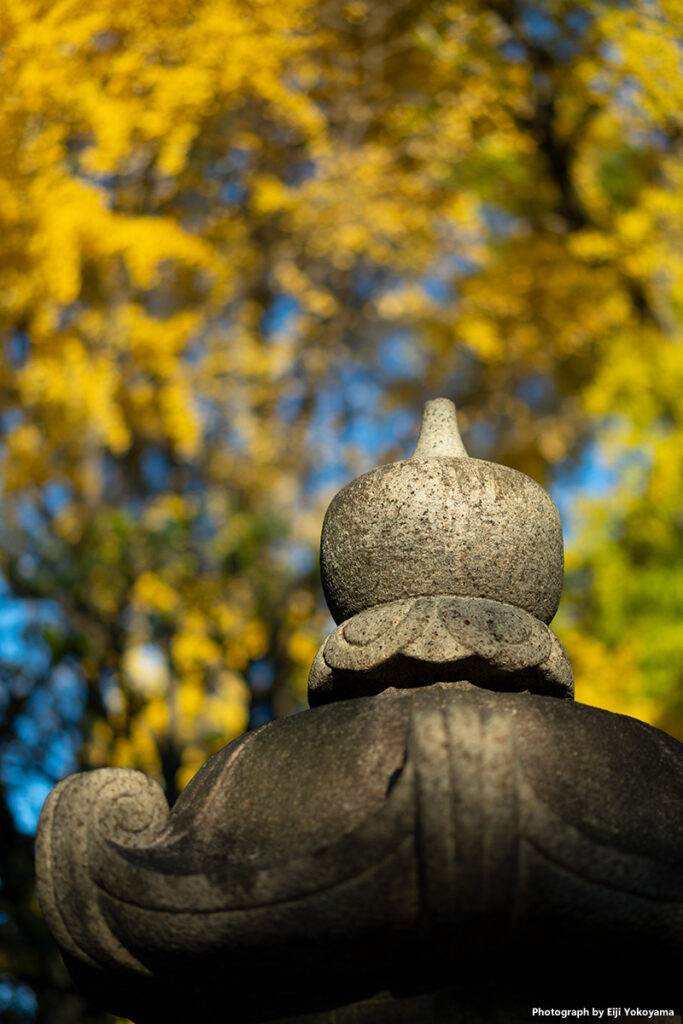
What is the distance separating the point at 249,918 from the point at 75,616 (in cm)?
557

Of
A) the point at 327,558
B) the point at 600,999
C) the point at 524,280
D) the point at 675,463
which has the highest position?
the point at 327,558

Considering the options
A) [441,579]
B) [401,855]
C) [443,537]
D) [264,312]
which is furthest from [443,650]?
[264,312]

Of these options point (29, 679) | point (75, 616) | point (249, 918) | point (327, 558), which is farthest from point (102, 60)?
point (249, 918)

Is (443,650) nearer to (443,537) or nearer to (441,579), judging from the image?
(441,579)

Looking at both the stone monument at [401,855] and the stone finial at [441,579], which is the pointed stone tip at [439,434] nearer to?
the stone finial at [441,579]

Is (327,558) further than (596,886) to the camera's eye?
Yes

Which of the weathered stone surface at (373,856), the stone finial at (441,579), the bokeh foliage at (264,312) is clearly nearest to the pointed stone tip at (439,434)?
the stone finial at (441,579)

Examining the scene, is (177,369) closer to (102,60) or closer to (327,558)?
(102,60)

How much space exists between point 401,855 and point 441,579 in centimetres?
106

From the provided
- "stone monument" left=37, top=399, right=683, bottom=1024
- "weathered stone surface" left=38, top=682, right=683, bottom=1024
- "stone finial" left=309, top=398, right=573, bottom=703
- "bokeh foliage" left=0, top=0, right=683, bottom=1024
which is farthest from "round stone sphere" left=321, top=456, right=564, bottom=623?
"bokeh foliage" left=0, top=0, right=683, bottom=1024

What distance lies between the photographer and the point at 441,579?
3.22 metres

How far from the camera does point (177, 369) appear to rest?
9.08 meters

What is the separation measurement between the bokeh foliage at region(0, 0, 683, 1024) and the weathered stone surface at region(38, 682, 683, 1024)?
468cm

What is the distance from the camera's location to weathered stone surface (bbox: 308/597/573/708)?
2.96 m
